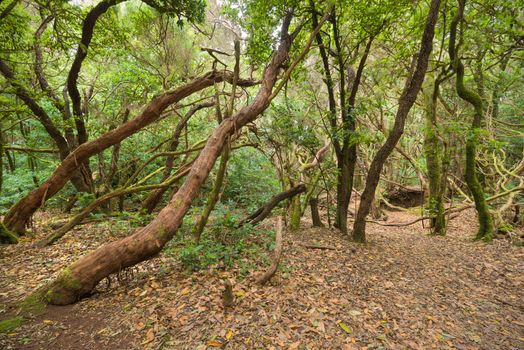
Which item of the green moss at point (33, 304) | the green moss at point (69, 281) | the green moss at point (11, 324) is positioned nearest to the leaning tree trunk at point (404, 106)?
the green moss at point (69, 281)

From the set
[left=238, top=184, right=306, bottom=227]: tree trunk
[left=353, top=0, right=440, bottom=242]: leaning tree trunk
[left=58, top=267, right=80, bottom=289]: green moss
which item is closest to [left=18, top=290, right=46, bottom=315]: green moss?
[left=58, top=267, right=80, bottom=289]: green moss

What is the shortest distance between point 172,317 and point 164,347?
1.33 feet

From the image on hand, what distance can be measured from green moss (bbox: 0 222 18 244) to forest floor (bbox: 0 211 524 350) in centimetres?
23

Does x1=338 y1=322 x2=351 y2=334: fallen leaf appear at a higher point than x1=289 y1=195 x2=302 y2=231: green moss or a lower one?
lower

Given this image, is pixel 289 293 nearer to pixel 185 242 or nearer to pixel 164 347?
pixel 164 347

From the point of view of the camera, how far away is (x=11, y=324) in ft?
9.35

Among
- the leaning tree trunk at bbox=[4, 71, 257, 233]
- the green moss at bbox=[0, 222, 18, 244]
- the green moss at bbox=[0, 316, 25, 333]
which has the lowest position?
the green moss at bbox=[0, 316, 25, 333]

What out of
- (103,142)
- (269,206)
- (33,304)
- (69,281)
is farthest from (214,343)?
(103,142)

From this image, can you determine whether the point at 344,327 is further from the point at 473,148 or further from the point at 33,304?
the point at 473,148

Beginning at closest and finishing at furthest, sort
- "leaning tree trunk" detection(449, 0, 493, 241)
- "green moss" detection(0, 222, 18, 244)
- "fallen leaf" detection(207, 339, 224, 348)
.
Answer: "fallen leaf" detection(207, 339, 224, 348) → "green moss" detection(0, 222, 18, 244) → "leaning tree trunk" detection(449, 0, 493, 241)

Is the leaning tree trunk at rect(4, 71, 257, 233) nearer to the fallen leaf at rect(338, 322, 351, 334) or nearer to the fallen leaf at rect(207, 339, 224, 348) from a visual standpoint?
the fallen leaf at rect(207, 339, 224, 348)

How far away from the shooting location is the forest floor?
2.72m

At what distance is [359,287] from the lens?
382 centimetres

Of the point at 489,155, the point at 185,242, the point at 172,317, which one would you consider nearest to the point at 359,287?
the point at 172,317
